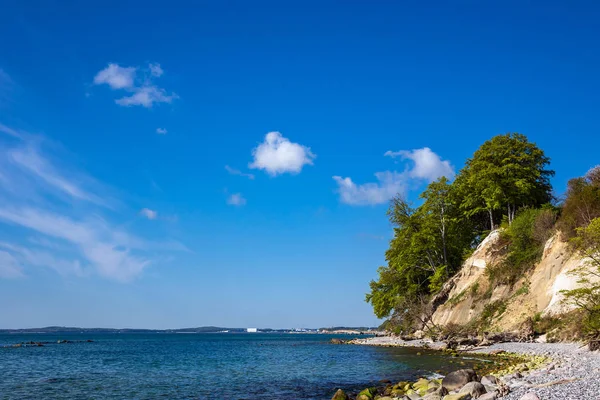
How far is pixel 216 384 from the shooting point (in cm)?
2711

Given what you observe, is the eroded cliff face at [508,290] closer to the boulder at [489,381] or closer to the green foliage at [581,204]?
the green foliage at [581,204]

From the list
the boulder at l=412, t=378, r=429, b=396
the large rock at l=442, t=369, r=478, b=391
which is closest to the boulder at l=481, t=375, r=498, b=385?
the large rock at l=442, t=369, r=478, b=391

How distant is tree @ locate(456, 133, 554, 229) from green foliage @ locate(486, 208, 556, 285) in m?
5.35

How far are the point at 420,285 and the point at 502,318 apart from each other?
2170cm

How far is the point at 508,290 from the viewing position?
4175 centimetres

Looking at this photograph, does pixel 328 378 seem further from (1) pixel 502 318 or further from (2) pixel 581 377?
(1) pixel 502 318

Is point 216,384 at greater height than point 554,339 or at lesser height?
lesser

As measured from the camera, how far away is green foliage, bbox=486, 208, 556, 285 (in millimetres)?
41219

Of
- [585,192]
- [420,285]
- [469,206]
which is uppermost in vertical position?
[469,206]

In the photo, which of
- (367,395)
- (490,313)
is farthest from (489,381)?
(490,313)

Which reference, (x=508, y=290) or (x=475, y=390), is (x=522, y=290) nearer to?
(x=508, y=290)

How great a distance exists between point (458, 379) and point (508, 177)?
36.9 meters

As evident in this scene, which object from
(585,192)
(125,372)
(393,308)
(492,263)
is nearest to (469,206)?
(492,263)

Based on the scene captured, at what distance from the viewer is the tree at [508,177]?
49.6m
